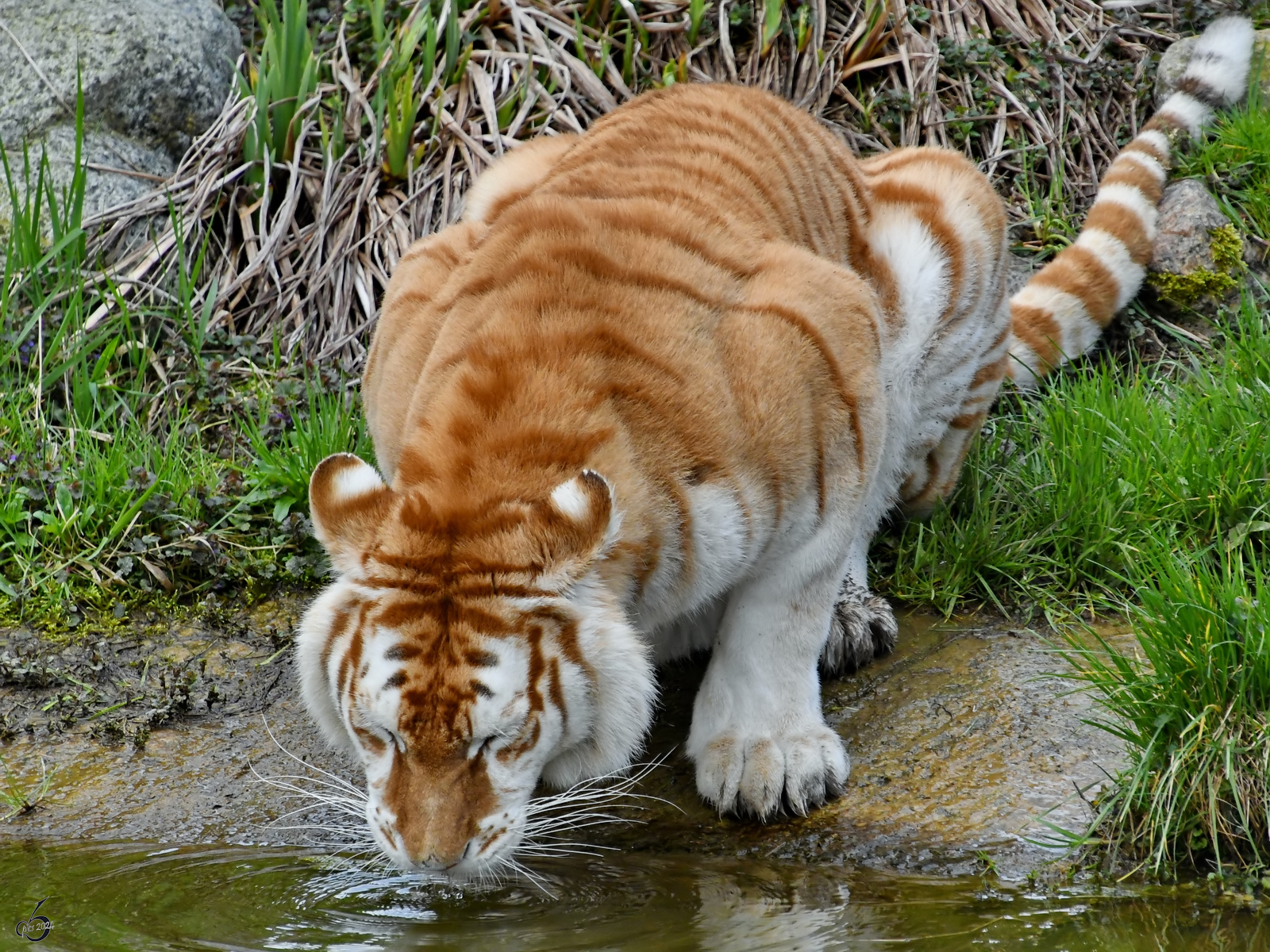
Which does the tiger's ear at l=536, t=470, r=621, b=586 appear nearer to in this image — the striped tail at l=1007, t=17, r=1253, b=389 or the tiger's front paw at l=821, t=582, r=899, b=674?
the tiger's front paw at l=821, t=582, r=899, b=674

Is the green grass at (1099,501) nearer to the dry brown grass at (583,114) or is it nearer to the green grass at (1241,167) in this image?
the green grass at (1241,167)

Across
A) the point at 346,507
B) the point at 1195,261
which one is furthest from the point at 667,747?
the point at 1195,261

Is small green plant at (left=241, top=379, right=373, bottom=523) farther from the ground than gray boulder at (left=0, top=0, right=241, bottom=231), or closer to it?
closer to it

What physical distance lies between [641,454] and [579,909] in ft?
3.13

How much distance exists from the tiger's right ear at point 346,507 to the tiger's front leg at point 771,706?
1020mm

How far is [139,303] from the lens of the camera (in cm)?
548

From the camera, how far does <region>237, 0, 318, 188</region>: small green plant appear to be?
5.82 m

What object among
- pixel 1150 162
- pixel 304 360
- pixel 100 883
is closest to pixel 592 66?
pixel 304 360

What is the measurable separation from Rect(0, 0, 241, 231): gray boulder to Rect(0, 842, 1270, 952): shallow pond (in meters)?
3.43

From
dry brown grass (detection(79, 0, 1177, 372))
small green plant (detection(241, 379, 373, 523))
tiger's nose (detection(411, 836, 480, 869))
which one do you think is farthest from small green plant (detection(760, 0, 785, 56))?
tiger's nose (detection(411, 836, 480, 869))

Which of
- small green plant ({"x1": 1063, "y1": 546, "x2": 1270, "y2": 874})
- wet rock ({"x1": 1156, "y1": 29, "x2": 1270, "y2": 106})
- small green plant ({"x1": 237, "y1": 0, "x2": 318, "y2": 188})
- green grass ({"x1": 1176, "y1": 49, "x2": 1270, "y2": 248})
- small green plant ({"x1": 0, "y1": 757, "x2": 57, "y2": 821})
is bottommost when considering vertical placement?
small green plant ({"x1": 0, "y1": 757, "x2": 57, "y2": 821})

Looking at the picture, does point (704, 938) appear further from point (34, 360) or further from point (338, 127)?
point (338, 127)

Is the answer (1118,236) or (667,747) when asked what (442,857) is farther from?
(1118,236)

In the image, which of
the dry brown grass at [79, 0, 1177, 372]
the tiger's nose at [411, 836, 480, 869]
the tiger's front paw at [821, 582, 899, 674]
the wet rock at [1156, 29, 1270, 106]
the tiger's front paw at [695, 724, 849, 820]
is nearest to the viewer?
the tiger's nose at [411, 836, 480, 869]
